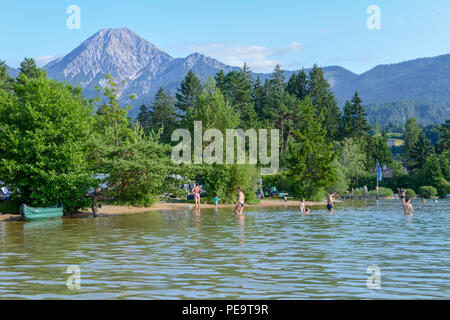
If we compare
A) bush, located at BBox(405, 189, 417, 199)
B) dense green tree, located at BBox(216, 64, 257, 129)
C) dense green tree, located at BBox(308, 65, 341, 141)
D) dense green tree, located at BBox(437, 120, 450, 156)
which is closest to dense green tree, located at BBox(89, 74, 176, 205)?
bush, located at BBox(405, 189, 417, 199)

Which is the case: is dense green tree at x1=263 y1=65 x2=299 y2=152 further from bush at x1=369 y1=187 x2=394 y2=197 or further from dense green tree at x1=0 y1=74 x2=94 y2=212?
dense green tree at x1=0 y1=74 x2=94 y2=212

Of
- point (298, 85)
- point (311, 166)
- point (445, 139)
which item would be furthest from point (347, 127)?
point (311, 166)

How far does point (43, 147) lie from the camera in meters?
34.0

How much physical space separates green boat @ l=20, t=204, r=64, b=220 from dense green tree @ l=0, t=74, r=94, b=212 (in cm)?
101

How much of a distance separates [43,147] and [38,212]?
13.7ft

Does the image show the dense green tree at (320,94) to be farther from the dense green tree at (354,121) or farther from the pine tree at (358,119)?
the pine tree at (358,119)

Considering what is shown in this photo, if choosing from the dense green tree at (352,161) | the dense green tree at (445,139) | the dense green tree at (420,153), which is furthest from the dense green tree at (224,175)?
the dense green tree at (445,139)

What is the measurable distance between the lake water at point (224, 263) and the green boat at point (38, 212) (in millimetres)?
6153

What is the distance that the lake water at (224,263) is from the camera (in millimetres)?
11023

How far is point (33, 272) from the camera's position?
44.5 feet

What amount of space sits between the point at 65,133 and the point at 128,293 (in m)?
26.4

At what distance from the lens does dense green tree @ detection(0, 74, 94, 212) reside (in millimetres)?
34219
